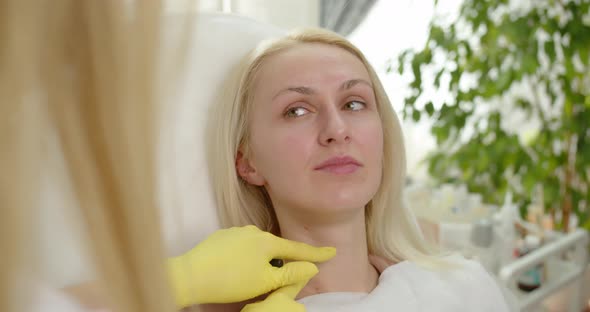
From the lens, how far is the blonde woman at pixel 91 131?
10.3 inches

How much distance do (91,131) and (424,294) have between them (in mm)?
814

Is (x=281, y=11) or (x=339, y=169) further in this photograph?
(x=281, y=11)

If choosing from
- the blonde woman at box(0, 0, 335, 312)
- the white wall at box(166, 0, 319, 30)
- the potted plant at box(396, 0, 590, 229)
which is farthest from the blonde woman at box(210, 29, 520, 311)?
the potted plant at box(396, 0, 590, 229)

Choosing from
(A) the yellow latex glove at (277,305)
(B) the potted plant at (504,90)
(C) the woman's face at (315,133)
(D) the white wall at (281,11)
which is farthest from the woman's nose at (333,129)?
(B) the potted plant at (504,90)

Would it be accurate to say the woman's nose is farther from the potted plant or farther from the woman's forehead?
the potted plant

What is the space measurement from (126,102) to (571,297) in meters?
1.85

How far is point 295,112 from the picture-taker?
938mm

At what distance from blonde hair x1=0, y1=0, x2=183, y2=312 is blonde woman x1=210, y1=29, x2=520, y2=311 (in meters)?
0.61

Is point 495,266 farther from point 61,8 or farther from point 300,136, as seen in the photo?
point 61,8

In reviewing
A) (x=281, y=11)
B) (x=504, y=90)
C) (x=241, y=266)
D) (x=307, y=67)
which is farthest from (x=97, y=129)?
(x=504, y=90)

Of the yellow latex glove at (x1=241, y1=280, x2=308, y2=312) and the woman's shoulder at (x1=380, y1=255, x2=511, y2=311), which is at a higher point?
the yellow latex glove at (x1=241, y1=280, x2=308, y2=312)

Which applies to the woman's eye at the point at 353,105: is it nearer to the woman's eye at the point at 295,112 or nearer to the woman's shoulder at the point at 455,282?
the woman's eye at the point at 295,112

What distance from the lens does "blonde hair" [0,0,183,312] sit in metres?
0.26

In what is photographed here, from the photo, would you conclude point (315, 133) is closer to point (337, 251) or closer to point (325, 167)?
point (325, 167)
